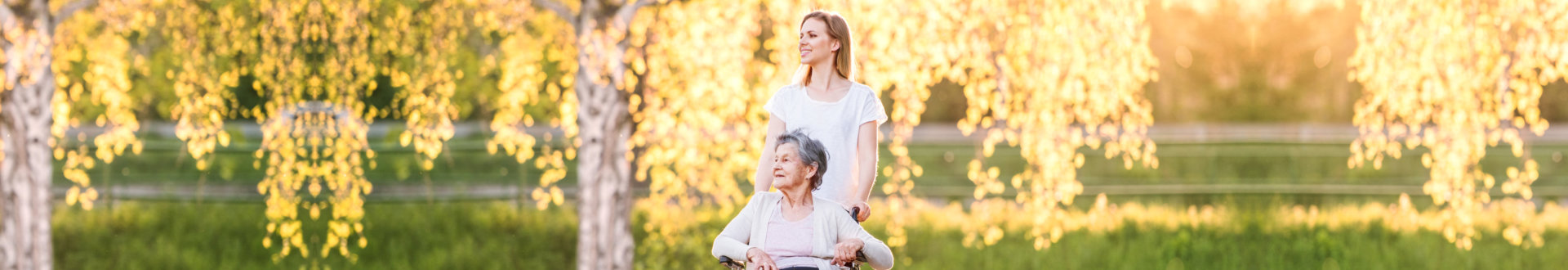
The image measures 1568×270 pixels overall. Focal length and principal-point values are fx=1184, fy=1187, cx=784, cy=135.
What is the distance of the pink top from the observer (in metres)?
2.57

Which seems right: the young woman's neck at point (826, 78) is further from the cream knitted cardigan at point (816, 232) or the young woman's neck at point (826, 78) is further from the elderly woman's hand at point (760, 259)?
the elderly woman's hand at point (760, 259)

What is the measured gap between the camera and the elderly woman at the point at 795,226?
8.22ft

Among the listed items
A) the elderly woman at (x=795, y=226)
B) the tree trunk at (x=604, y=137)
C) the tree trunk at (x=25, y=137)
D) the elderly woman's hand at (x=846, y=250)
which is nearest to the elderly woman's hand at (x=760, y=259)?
the elderly woman at (x=795, y=226)

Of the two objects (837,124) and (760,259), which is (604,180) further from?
(760,259)

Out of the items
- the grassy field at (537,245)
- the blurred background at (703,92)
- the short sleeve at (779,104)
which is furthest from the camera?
the grassy field at (537,245)

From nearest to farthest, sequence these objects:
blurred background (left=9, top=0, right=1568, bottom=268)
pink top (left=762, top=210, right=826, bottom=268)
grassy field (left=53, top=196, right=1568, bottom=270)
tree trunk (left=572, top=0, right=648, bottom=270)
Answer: pink top (left=762, top=210, right=826, bottom=268), blurred background (left=9, top=0, right=1568, bottom=268), tree trunk (left=572, top=0, right=648, bottom=270), grassy field (left=53, top=196, right=1568, bottom=270)

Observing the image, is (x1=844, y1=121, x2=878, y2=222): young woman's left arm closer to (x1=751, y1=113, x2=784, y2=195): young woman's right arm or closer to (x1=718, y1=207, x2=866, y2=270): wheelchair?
(x1=718, y1=207, x2=866, y2=270): wheelchair

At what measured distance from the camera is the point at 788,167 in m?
2.52

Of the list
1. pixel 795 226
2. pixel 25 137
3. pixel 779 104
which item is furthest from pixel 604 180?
pixel 795 226

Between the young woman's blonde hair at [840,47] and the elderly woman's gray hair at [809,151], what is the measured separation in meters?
0.24

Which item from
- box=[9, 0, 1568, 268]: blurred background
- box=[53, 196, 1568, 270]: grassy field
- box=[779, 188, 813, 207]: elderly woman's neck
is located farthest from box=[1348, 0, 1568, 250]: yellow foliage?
box=[779, 188, 813, 207]: elderly woman's neck

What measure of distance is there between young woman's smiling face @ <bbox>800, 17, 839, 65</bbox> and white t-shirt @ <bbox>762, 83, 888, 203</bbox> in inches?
4.0

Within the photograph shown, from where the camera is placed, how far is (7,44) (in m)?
4.64

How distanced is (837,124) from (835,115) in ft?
0.08
